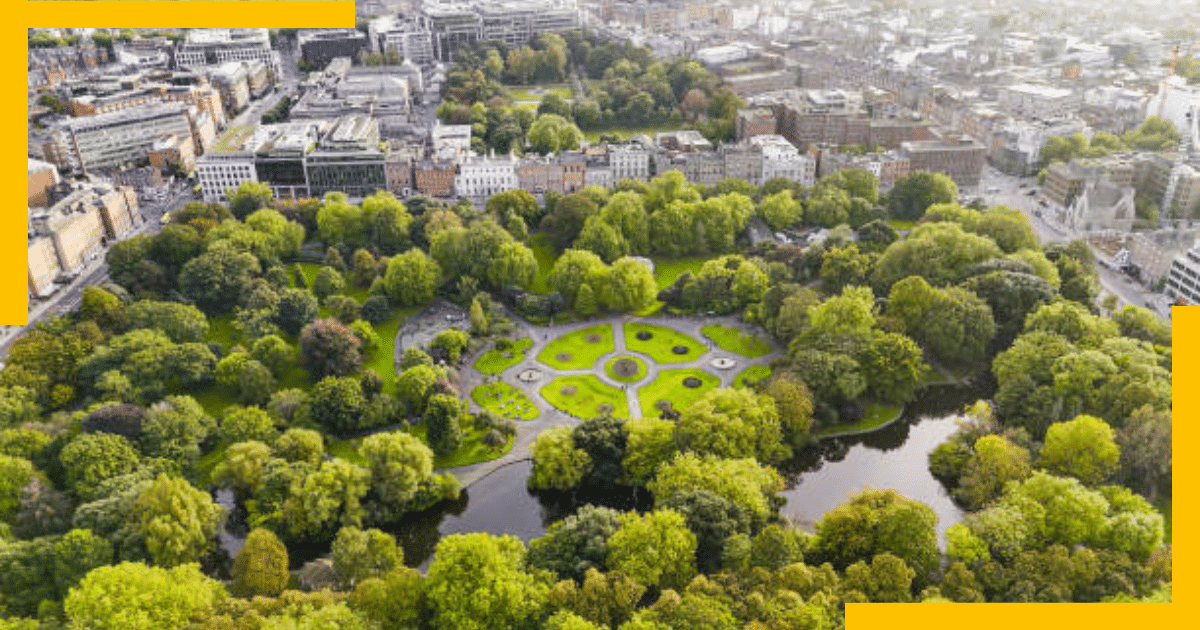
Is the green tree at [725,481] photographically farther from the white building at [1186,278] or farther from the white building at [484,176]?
the white building at [484,176]

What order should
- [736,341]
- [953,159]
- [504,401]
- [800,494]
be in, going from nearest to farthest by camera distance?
[800,494], [504,401], [736,341], [953,159]

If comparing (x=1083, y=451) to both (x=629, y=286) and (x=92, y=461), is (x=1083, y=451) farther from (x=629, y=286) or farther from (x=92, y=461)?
(x=92, y=461)

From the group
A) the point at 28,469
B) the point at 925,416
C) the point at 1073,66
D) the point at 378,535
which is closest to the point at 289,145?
the point at 28,469

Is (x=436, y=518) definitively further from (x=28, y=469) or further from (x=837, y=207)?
(x=837, y=207)

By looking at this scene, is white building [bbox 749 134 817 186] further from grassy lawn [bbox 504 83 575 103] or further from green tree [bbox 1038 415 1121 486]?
green tree [bbox 1038 415 1121 486]

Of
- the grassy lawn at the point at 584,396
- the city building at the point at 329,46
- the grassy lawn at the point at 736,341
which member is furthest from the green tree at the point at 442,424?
the city building at the point at 329,46

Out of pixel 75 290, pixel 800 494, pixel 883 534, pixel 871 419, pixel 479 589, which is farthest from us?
pixel 75 290

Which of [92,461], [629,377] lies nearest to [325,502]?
[92,461]
